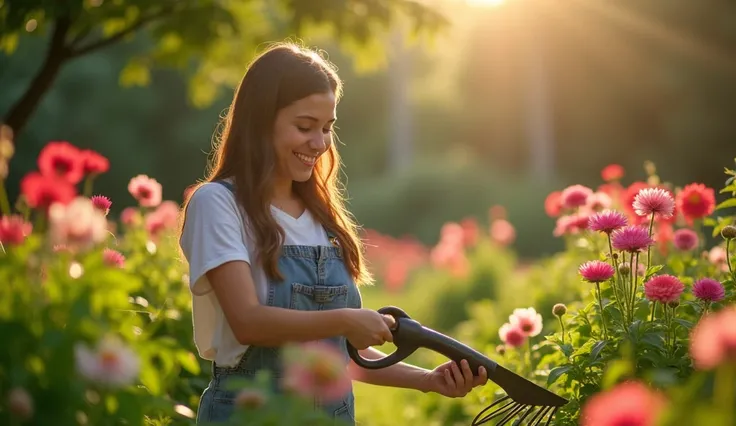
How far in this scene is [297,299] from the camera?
248cm

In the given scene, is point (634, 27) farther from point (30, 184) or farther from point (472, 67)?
point (30, 184)

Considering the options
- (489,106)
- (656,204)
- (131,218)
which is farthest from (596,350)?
(489,106)

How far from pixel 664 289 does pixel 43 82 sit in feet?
16.6

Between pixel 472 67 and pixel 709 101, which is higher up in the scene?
pixel 472 67

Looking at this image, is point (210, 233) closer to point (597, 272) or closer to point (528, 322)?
point (597, 272)

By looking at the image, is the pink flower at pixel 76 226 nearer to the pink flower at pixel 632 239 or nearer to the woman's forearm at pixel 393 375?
the woman's forearm at pixel 393 375

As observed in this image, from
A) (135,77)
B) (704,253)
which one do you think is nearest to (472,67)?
(135,77)

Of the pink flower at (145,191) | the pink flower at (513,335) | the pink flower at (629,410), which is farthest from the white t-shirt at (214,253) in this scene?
the pink flower at (145,191)

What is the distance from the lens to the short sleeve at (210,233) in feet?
7.59

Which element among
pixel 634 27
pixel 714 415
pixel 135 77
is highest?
pixel 634 27

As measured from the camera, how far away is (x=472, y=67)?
2853 centimetres

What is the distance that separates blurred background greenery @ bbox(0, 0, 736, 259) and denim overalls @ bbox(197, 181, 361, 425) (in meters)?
5.05

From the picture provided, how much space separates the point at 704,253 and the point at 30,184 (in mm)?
2938

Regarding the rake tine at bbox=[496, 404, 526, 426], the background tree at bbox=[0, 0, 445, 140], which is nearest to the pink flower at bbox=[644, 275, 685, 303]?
the rake tine at bbox=[496, 404, 526, 426]
